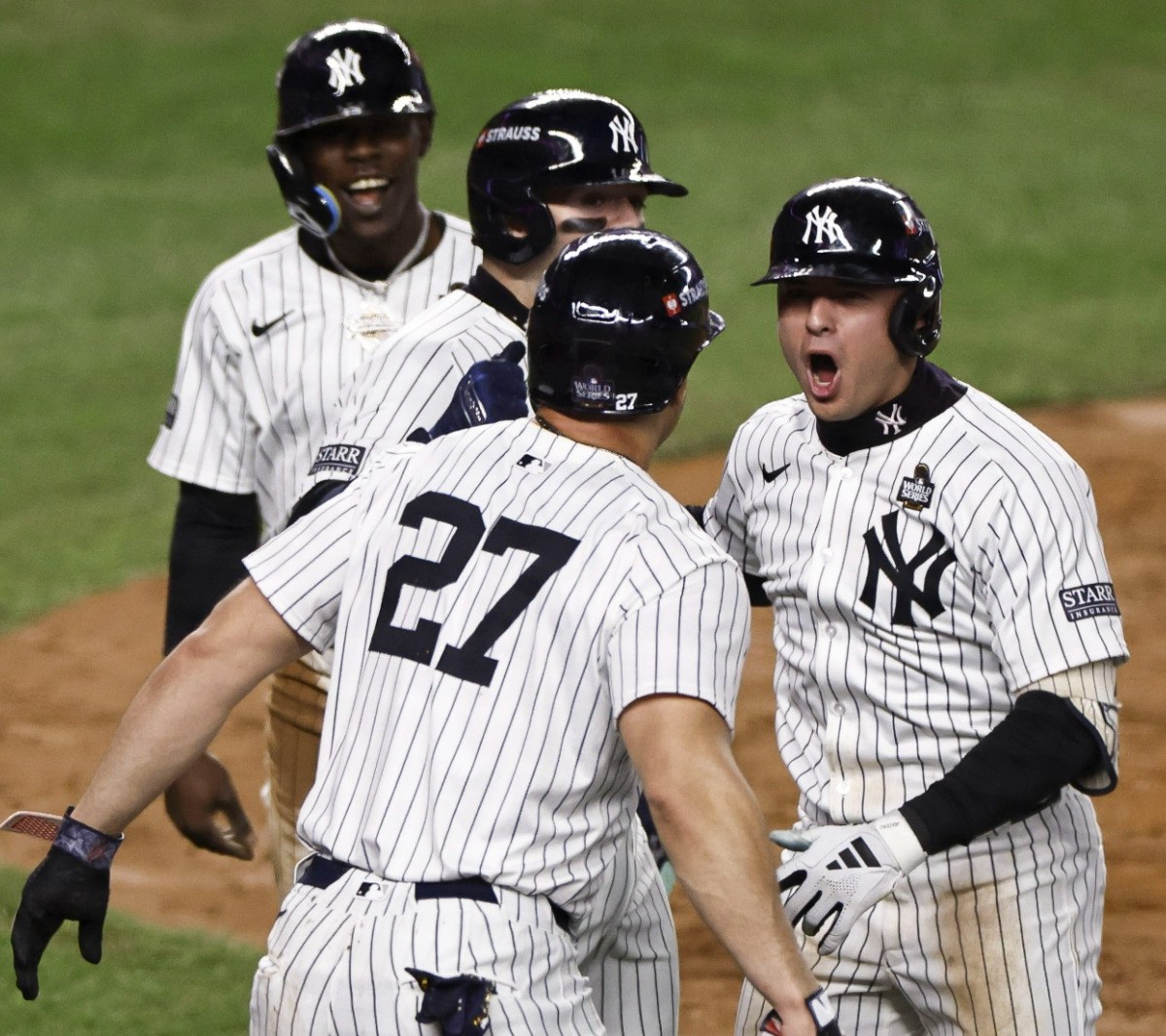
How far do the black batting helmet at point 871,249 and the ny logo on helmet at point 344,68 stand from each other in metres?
1.60

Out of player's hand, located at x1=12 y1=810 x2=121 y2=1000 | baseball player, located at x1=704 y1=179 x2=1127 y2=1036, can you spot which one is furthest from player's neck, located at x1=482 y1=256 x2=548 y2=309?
player's hand, located at x1=12 y1=810 x2=121 y2=1000

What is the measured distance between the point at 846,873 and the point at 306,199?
2405 mm

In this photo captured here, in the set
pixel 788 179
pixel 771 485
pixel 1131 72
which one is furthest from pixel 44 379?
pixel 1131 72

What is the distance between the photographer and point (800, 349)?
12.7 ft

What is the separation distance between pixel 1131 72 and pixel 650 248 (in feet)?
64.1

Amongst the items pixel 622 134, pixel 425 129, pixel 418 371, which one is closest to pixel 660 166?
pixel 425 129

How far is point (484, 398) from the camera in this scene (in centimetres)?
388

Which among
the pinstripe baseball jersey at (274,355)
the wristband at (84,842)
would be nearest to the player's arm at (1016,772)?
the wristband at (84,842)

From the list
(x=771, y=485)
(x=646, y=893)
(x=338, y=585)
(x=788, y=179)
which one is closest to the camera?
(x=338, y=585)

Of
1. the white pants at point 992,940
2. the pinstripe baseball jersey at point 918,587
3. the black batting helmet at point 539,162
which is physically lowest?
the white pants at point 992,940

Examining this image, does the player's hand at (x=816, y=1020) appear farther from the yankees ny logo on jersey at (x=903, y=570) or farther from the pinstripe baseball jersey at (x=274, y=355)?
the pinstripe baseball jersey at (x=274, y=355)

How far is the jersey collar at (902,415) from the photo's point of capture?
3.83 m

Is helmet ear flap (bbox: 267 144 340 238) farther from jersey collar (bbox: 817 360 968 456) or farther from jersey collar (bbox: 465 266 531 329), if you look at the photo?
jersey collar (bbox: 817 360 968 456)

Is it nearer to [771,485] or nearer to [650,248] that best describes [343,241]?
[771,485]
